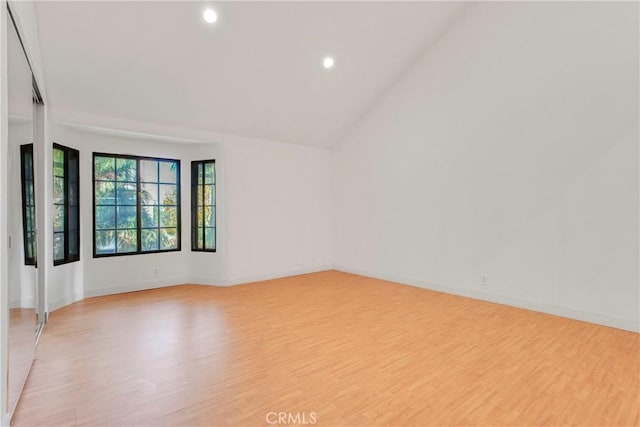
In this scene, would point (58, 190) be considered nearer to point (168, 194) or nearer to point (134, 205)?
point (134, 205)

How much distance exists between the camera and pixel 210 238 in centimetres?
573

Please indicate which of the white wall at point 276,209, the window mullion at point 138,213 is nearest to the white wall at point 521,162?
the white wall at point 276,209

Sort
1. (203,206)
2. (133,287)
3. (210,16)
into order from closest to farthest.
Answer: (210,16)
(133,287)
(203,206)

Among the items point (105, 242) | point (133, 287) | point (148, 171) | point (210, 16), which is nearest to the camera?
point (210, 16)

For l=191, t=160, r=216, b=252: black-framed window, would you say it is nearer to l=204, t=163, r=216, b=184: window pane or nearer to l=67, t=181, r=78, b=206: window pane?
l=204, t=163, r=216, b=184: window pane

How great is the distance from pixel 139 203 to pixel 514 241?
5635mm

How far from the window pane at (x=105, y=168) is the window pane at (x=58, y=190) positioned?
0.56 metres

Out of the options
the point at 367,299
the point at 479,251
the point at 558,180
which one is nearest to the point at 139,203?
the point at 367,299

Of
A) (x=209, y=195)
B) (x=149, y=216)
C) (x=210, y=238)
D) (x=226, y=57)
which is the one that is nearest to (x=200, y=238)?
(x=210, y=238)

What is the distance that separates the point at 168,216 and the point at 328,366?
413 centimetres

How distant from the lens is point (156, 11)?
3.48m

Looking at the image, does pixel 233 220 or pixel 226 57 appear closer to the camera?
pixel 226 57

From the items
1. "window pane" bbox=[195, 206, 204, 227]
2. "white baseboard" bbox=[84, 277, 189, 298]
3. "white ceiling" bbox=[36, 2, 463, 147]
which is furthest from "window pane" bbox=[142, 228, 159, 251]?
"white ceiling" bbox=[36, 2, 463, 147]

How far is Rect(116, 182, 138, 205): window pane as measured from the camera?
5242 millimetres
